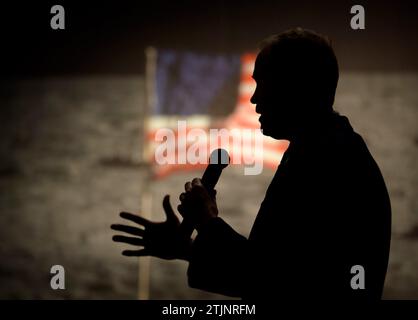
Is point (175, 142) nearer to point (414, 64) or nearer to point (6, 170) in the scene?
point (6, 170)

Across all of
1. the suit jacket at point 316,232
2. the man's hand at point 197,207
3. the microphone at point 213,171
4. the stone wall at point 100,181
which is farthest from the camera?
the stone wall at point 100,181

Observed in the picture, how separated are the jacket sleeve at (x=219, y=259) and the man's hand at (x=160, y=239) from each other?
39 millimetres

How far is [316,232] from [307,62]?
32 cm

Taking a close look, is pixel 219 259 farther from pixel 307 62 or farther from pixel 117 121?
pixel 117 121

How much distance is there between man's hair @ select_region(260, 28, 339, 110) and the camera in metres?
0.93

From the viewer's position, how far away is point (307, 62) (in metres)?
0.93

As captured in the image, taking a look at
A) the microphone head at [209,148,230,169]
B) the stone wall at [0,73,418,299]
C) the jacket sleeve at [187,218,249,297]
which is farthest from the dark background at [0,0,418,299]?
the jacket sleeve at [187,218,249,297]

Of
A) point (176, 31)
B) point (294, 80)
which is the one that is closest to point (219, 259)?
point (294, 80)

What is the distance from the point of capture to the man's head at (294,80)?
928 millimetres

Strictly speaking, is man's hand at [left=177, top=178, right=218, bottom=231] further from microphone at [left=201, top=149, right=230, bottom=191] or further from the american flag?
the american flag

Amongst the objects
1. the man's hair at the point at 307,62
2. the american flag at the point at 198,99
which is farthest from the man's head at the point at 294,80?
the american flag at the point at 198,99

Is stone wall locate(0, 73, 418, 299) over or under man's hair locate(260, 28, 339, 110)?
under

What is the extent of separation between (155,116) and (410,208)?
2093mm

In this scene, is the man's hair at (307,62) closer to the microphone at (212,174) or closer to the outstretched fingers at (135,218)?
the microphone at (212,174)
